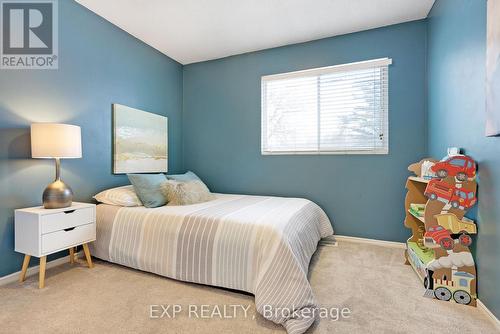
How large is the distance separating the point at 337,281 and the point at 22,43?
3.40m

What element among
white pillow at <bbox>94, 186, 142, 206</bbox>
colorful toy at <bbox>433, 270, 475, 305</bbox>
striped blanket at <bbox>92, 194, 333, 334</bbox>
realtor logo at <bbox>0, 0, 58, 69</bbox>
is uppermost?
realtor logo at <bbox>0, 0, 58, 69</bbox>

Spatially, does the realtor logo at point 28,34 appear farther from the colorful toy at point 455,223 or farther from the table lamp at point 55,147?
the colorful toy at point 455,223

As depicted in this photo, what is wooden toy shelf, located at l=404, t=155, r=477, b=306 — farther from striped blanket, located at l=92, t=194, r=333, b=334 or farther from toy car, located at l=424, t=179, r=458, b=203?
striped blanket, located at l=92, t=194, r=333, b=334

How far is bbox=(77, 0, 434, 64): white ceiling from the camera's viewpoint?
234 centimetres

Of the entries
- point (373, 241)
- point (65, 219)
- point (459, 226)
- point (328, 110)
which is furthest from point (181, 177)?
point (459, 226)

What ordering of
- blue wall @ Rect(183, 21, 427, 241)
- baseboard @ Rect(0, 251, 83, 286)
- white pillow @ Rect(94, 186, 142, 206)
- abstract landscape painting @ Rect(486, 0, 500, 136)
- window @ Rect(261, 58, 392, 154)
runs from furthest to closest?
window @ Rect(261, 58, 392, 154)
blue wall @ Rect(183, 21, 427, 241)
white pillow @ Rect(94, 186, 142, 206)
baseboard @ Rect(0, 251, 83, 286)
abstract landscape painting @ Rect(486, 0, 500, 136)

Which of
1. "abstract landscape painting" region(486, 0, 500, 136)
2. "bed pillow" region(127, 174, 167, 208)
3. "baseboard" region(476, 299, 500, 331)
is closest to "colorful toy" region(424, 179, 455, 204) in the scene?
"abstract landscape painting" region(486, 0, 500, 136)

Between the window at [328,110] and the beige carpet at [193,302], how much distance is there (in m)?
1.42

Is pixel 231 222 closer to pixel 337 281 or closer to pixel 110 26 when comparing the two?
pixel 337 281

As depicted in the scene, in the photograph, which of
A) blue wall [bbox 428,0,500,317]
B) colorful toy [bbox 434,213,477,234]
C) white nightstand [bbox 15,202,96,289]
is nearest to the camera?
blue wall [bbox 428,0,500,317]

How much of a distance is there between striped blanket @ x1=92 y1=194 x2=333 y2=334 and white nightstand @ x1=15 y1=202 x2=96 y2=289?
11.2 inches

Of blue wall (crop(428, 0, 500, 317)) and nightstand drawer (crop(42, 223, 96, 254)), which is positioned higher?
blue wall (crop(428, 0, 500, 317))

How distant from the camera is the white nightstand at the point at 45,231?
5.75 feet

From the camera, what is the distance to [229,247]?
1709 millimetres
